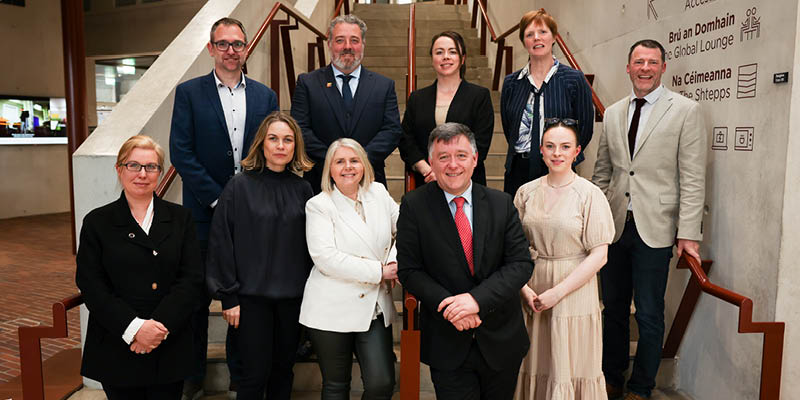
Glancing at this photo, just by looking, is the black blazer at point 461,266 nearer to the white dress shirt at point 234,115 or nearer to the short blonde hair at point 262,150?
the short blonde hair at point 262,150

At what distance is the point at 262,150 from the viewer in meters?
2.64

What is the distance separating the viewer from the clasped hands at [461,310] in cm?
221

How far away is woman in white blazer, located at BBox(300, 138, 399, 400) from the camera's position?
8.15 ft

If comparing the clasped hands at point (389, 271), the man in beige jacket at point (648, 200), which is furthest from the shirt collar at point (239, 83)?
the man in beige jacket at point (648, 200)

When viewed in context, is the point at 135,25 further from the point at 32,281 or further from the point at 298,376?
the point at 298,376

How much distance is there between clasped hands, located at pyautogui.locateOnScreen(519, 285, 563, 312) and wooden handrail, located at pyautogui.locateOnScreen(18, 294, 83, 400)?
186 cm

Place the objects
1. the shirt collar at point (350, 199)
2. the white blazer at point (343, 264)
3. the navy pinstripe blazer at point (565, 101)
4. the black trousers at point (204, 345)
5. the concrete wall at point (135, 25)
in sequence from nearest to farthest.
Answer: the white blazer at point (343, 264)
the shirt collar at point (350, 199)
the black trousers at point (204, 345)
the navy pinstripe blazer at point (565, 101)
the concrete wall at point (135, 25)

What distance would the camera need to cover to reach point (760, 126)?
2734mm

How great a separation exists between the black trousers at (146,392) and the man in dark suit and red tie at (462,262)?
3.46 feet

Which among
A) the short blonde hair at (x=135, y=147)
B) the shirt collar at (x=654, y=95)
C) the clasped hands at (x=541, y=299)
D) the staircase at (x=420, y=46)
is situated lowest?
the clasped hands at (x=541, y=299)

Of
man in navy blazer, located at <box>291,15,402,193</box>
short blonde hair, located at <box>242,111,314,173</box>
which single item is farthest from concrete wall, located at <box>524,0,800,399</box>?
short blonde hair, located at <box>242,111,314,173</box>

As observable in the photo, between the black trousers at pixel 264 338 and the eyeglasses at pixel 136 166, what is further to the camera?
the black trousers at pixel 264 338

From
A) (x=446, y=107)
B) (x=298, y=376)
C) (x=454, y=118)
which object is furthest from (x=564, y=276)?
(x=298, y=376)

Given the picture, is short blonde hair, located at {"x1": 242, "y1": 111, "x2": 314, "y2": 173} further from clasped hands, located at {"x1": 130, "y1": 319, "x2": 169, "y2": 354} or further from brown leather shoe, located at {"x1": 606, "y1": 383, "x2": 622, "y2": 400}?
brown leather shoe, located at {"x1": 606, "y1": 383, "x2": 622, "y2": 400}
